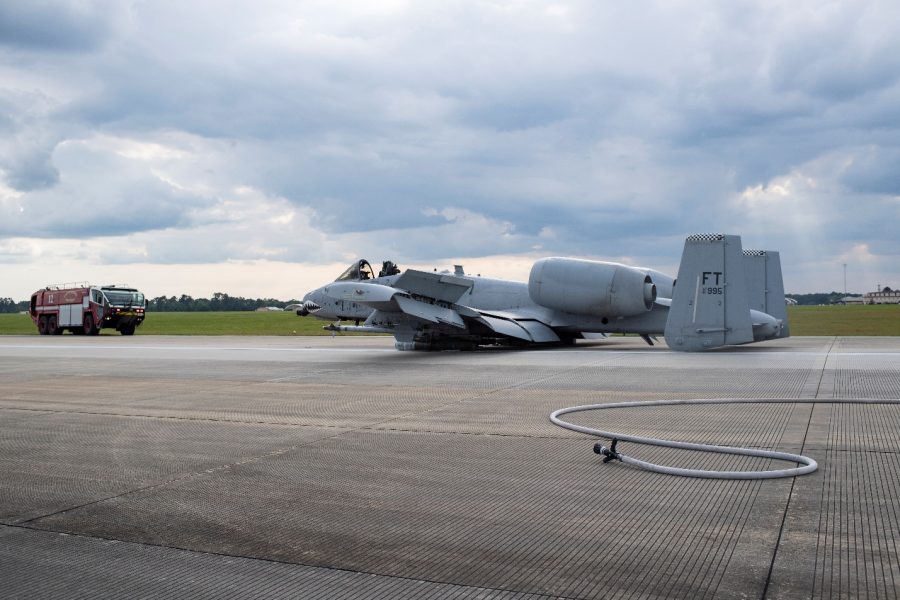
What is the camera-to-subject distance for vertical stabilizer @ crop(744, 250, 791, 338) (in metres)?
24.4

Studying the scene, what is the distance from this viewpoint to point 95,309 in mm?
41000

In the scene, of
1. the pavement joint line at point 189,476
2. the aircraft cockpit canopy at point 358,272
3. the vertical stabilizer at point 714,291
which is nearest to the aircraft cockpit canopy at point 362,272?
the aircraft cockpit canopy at point 358,272

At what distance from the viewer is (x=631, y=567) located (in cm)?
415

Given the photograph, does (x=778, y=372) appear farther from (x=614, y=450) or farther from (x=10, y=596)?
(x=10, y=596)

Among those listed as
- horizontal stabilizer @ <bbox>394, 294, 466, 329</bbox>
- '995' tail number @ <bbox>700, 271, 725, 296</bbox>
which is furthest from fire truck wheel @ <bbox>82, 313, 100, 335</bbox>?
'995' tail number @ <bbox>700, 271, 725, 296</bbox>

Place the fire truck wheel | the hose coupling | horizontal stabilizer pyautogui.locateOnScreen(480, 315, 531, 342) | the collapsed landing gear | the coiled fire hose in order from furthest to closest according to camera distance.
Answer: the collapsed landing gear < the fire truck wheel < horizontal stabilizer pyautogui.locateOnScreen(480, 315, 531, 342) < the hose coupling < the coiled fire hose

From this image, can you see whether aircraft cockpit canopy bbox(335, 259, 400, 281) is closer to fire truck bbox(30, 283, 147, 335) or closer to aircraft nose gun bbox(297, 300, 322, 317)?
aircraft nose gun bbox(297, 300, 322, 317)

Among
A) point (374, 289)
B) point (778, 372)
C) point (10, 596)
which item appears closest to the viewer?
Answer: point (10, 596)

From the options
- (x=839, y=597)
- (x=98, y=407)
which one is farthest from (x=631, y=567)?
(x=98, y=407)

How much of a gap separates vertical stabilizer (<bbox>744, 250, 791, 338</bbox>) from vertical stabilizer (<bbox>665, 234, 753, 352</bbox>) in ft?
13.4

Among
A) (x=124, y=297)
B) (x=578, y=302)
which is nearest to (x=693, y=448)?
(x=578, y=302)

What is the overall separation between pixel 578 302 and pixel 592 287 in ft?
2.21

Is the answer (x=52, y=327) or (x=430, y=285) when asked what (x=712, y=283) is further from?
(x=52, y=327)

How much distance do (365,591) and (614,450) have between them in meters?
3.55
